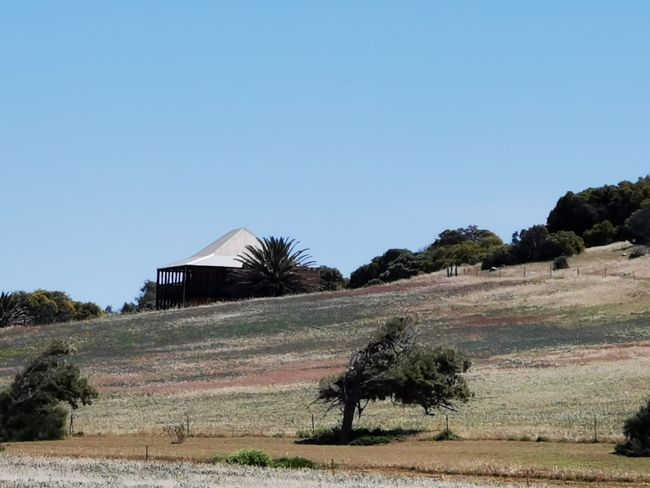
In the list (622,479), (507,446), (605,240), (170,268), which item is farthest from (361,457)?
(605,240)

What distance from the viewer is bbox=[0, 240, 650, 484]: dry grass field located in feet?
167

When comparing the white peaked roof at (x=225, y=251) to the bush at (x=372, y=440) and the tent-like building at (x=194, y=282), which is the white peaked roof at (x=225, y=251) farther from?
the bush at (x=372, y=440)

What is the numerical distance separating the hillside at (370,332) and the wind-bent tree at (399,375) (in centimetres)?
123

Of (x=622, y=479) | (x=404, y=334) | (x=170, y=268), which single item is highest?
(x=170, y=268)

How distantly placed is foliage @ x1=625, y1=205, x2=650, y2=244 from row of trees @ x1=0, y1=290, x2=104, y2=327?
5607 cm

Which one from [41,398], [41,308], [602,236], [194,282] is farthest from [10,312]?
[41,398]

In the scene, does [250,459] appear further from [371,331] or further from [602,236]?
[602,236]

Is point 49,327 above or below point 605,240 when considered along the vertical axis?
below

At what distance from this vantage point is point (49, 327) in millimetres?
103250

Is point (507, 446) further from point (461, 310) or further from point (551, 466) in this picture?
point (461, 310)

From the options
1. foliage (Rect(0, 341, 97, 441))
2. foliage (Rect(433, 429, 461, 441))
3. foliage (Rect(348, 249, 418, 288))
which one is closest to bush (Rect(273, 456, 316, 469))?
foliage (Rect(433, 429, 461, 441))

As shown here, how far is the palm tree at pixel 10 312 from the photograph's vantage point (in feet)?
394

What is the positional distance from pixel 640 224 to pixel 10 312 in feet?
194

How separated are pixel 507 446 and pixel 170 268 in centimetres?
8590
